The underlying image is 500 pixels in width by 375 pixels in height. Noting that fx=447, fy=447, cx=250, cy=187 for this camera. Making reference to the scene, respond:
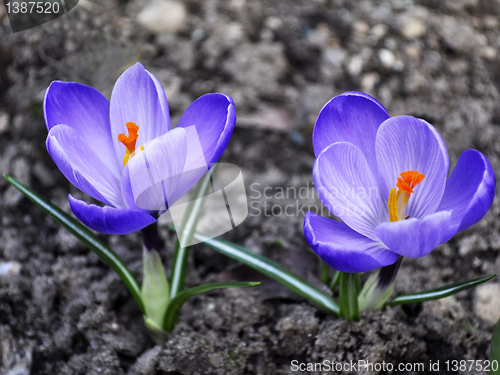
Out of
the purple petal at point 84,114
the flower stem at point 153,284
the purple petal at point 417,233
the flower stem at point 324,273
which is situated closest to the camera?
the purple petal at point 417,233

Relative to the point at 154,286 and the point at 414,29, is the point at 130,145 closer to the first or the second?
the point at 154,286

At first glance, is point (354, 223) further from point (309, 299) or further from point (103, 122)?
point (103, 122)

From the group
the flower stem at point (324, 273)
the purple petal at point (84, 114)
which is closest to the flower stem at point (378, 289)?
the flower stem at point (324, 273)

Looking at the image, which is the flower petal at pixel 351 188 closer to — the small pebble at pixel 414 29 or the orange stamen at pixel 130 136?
the orange stamen at pixel 130 136

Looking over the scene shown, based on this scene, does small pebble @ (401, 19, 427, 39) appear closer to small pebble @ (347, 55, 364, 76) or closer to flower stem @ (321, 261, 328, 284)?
small pebble @ (347, 55, 364, 76)

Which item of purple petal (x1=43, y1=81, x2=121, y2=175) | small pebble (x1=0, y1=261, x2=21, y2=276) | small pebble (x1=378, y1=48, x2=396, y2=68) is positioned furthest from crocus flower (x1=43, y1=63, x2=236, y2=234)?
small pebble (x1=378, y1=48, x2=396, y2=68)

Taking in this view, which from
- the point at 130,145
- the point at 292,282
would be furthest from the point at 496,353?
the point at 130,145
